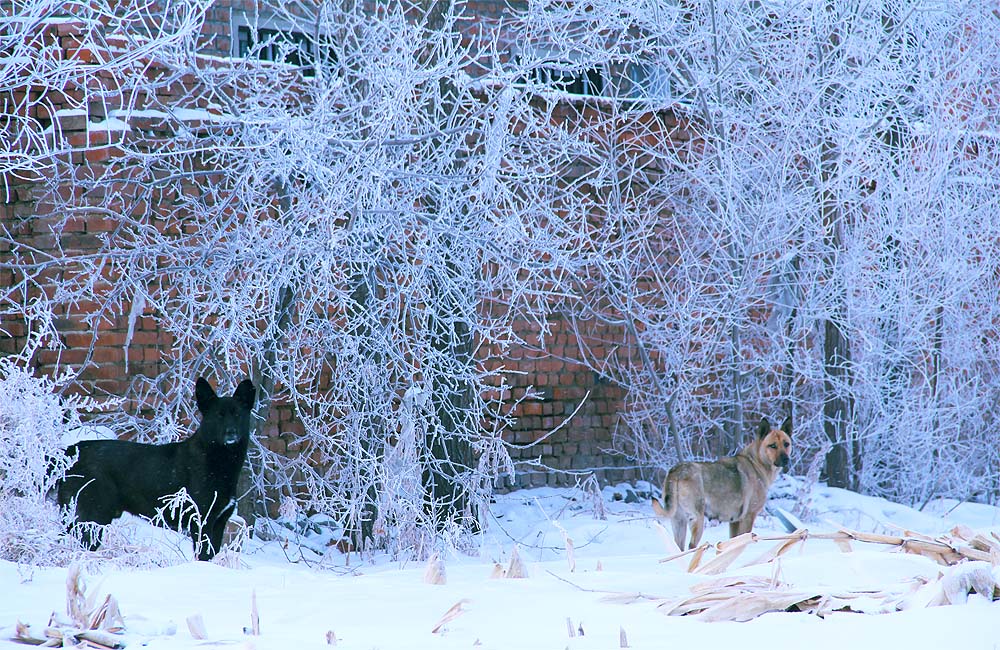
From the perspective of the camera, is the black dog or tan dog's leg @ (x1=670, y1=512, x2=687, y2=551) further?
tan dog's leg @ (x1=670, y1=512, x2=687, y2=551)

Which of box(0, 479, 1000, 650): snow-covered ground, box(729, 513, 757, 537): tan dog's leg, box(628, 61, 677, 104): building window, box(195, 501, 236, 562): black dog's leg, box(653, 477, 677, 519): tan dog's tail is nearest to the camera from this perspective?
box(0, 479, 1000, 650): snow-covered ground

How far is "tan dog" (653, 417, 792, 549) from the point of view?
9.09 metres

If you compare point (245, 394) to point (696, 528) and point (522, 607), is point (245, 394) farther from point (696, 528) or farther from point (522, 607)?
point (696, 528)

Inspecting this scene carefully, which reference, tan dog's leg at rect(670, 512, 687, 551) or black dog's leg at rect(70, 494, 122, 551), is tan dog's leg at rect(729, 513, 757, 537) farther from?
black dog's leg at rect(70, 494, 122, 551)

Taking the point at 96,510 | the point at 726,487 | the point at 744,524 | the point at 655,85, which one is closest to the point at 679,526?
the point at 726,487

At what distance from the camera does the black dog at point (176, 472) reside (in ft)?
23.7

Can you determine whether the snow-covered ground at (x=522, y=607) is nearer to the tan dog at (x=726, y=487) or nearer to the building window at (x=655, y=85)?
the tan dog at (x=726, y=487)

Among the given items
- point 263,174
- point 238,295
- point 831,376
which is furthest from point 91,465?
point 831,376

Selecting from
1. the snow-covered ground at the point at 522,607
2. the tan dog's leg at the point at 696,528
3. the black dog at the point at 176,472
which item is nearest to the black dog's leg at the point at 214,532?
the black dog at the point at 176,472

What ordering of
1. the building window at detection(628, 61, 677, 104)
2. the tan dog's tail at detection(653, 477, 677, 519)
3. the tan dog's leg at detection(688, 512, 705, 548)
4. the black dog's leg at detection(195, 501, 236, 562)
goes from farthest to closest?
the building window at detection(628, 61, 677, 104)
the tan dog's leg at detection(688, 512, 705, 548)
the tan dog's tail at detection(653, 477, 677, 519)
the black dog's leg at detection(195, 501, 236, 562)

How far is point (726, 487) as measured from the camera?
30.6 ft

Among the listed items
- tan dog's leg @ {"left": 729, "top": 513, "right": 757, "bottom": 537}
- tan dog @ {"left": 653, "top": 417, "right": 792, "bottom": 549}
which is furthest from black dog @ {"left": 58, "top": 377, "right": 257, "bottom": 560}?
tan dog's leg @ {"left": 729, "top": 513, "right": 757, "bottom": 537}

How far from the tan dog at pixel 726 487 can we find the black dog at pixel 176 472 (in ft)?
10.2

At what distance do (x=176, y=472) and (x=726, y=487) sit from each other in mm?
4125
